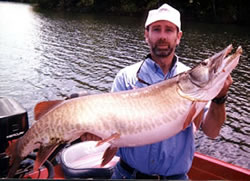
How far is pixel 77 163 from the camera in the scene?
4.57 m

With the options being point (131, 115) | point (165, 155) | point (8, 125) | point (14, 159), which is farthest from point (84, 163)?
point (131, 115)

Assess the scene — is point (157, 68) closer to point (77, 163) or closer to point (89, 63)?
point (77, 163)

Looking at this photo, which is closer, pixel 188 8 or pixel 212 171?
pixel 212 171

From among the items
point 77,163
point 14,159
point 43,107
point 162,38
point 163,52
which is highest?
point 162,38

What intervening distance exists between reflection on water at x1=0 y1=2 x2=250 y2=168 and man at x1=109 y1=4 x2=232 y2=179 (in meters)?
5.17

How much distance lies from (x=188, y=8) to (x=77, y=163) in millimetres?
40927

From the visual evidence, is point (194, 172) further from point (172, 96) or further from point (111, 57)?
point (111, 57)

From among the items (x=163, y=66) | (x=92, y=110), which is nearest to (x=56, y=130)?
(x=92, y=110)

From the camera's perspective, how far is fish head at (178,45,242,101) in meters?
2.57

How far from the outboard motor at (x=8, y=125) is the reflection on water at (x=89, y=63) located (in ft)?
16.5

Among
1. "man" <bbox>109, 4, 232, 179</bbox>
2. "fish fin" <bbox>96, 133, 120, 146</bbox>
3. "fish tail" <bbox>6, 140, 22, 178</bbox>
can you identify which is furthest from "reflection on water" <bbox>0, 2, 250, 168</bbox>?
"fish tail" <bbox>6, 140, 22, 178</bbox>

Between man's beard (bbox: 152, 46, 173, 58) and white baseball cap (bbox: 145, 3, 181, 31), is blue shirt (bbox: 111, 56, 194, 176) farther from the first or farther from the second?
white baseball cap (bbox: 145, 3, 181, 31)

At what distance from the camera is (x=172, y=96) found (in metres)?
→ 2.73

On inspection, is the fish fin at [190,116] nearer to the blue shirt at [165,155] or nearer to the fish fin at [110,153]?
the blue shirt at [165,155]
